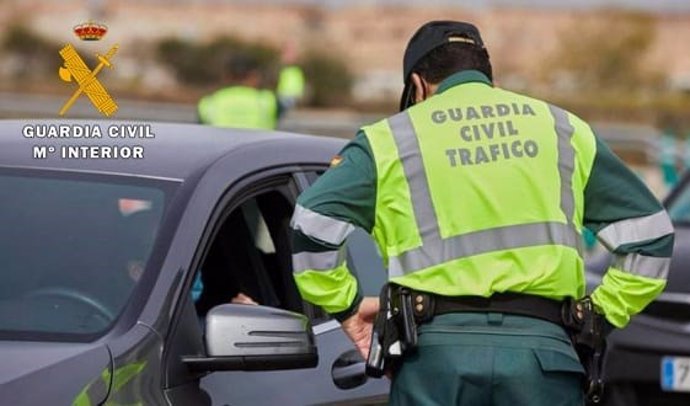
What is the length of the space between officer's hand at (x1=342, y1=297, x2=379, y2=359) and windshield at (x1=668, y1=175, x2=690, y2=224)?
16.6 ft

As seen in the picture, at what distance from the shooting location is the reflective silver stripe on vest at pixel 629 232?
4746 mm

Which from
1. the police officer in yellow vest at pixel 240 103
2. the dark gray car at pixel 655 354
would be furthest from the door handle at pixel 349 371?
the police officer in yellow vest at pixel 240 103

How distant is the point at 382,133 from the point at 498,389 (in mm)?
686

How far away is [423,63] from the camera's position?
15.7 feet

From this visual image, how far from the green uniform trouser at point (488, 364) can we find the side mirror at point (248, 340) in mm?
319

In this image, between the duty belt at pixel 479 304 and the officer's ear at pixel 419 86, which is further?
the officer's ear at pixel 419 86

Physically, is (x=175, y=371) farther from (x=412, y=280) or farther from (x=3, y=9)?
(x=3, y=9)

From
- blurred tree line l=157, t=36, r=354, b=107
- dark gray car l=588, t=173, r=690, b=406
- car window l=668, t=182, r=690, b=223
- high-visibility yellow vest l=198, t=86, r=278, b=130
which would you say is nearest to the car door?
dark gray car l=588, t=173, r=690, b=406

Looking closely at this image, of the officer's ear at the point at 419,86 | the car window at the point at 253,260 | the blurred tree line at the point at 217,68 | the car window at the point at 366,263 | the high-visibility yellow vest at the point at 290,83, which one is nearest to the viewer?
the officer's ear at the point at 419,86

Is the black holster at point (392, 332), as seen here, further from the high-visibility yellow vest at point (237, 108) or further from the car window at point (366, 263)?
the high-visibility yellow vest at point (237, 108)

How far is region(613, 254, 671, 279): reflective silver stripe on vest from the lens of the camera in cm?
476

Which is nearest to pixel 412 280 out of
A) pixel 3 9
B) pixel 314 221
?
pixel 314 221

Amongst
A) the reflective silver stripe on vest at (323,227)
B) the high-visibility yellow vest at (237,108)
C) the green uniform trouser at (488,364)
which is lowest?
the green uniform trouser at (488,364)

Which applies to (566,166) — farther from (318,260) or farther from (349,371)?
(349,371)
